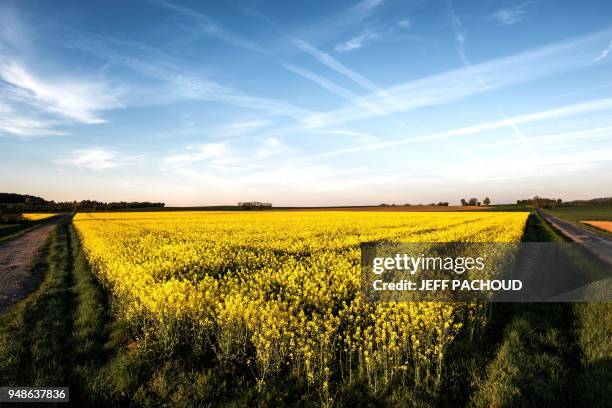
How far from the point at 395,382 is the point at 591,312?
19.3ft

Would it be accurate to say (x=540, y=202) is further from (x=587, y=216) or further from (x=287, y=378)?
(x=287, y=378)

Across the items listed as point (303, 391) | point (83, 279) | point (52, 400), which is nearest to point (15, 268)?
point (83, 279)

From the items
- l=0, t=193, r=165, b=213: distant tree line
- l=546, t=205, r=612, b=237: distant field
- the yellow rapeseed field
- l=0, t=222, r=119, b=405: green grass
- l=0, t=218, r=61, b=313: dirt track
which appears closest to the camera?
the yellow rapeseed field

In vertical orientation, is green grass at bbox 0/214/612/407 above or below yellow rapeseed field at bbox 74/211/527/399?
below

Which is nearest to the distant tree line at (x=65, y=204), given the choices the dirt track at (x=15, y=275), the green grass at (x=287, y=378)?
the dirt track at (x=15, y=275)

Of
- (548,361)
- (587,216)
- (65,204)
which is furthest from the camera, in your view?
(65,204)

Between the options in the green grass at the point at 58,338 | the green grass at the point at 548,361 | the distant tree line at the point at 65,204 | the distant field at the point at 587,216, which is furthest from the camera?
the distant tree line at the point at 65,204

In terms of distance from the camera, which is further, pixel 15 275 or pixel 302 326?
pixel 15 275

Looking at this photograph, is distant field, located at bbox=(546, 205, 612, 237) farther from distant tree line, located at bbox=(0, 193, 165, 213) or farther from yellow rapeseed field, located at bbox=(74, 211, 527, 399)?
distant tree line, located at bbox=(0, 193, 165, 213)

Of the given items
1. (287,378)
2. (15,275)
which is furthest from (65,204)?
(287,378)

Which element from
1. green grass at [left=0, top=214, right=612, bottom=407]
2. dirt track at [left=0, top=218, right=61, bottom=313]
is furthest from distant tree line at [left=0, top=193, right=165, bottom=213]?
green grass at [left=0, top=214, right=612, bottom=407]

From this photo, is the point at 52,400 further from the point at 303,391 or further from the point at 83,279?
the point at 83,279

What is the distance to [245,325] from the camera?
6734 mm

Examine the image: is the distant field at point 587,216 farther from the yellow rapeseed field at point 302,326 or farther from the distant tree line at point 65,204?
the distant tree line at point 65,204
